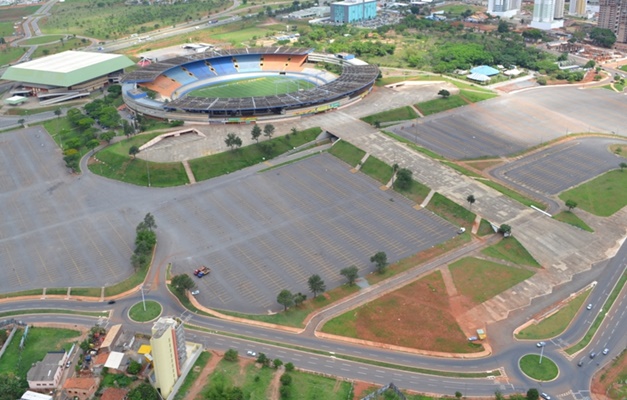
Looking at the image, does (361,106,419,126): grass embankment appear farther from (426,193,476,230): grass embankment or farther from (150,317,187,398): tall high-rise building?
(150,317,187,398): tall high-rise building

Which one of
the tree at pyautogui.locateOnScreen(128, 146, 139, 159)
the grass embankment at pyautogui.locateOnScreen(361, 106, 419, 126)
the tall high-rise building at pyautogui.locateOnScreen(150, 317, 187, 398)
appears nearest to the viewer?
the tall high-rise building at pyautogui.locateOnScreen(150, 317, 187, 398)

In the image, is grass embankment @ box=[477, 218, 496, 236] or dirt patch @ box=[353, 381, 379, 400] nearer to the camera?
dirt patch @ box=[353, 381, 379, 400]

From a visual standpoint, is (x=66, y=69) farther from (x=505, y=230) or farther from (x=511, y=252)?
(x=511, y=252)

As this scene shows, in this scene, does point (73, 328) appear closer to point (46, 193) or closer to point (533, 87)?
point (46, 193)

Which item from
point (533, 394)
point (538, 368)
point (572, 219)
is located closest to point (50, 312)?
point (533, 394)

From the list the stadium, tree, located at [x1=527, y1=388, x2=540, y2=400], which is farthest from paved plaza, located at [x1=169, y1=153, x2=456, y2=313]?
the stadium

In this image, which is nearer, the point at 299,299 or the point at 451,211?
the point at 299,299

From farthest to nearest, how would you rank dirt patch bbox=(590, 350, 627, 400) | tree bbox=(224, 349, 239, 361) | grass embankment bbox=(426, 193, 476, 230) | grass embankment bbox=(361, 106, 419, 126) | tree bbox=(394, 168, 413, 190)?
1. grass embankment bbox=(361, 106, 419, 126)
2. tree bbox=(394, 168, 413, 190)
3. grass embankment bbox=(426, 193, 476, 230)
4. tree bbox=(224, 349, 239, 361)
5. dirt patch bbox=(590, 350, 627, 400)

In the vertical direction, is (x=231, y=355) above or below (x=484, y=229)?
above

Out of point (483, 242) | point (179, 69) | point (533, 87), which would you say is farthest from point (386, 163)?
point (179, 69)
